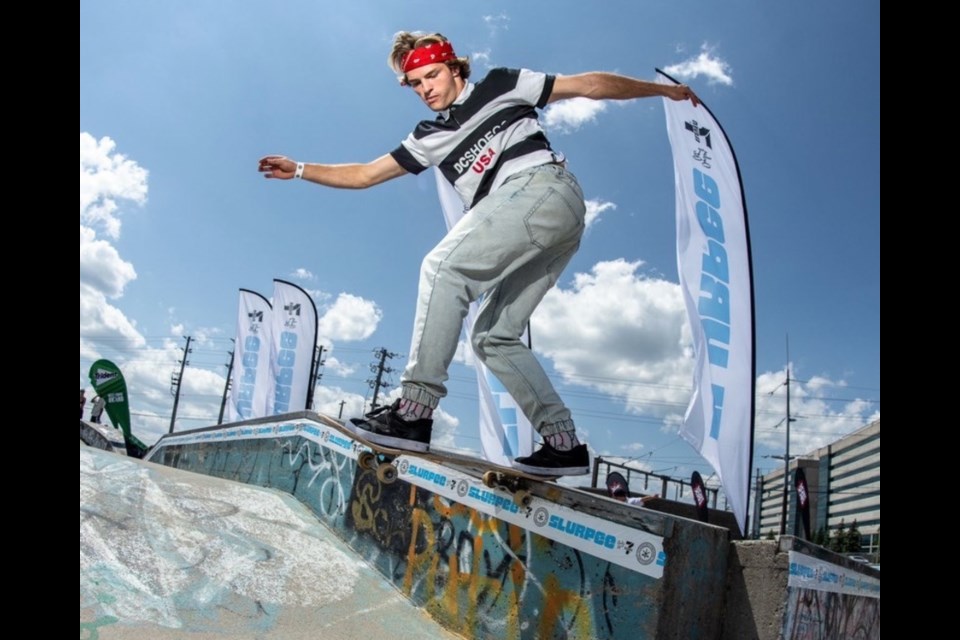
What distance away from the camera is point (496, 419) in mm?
12352

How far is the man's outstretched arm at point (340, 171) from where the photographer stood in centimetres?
351

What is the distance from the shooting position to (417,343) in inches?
114

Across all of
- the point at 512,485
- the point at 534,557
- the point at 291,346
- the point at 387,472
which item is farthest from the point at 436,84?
the point at 291,346

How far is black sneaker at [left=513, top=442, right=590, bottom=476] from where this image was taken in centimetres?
312

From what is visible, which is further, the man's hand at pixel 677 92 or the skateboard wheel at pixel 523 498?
the man's hand at pixel 677 92

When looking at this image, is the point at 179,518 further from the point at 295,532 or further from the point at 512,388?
the point at 512,388

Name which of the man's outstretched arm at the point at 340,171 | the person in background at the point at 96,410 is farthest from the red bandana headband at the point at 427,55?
the person in background at the point at 96,410

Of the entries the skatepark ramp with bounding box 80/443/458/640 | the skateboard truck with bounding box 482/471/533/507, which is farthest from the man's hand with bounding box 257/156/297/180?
the skatepark ramp with bounding box 80/443/458/640

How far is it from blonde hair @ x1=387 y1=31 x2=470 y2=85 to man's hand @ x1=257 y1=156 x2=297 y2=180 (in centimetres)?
77

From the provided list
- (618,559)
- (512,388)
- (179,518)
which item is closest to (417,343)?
(512,388)

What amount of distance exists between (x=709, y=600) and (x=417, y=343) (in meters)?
1.75

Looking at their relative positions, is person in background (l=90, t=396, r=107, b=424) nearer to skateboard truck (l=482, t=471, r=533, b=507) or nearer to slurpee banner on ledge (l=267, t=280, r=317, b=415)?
slurpee banner on ledge (l=267, t=280, r=317, b=415)

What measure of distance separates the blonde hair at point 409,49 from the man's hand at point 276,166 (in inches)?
30.2

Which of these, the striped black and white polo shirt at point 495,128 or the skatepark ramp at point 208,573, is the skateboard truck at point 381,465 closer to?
the skatepark ramp at point 208,573
